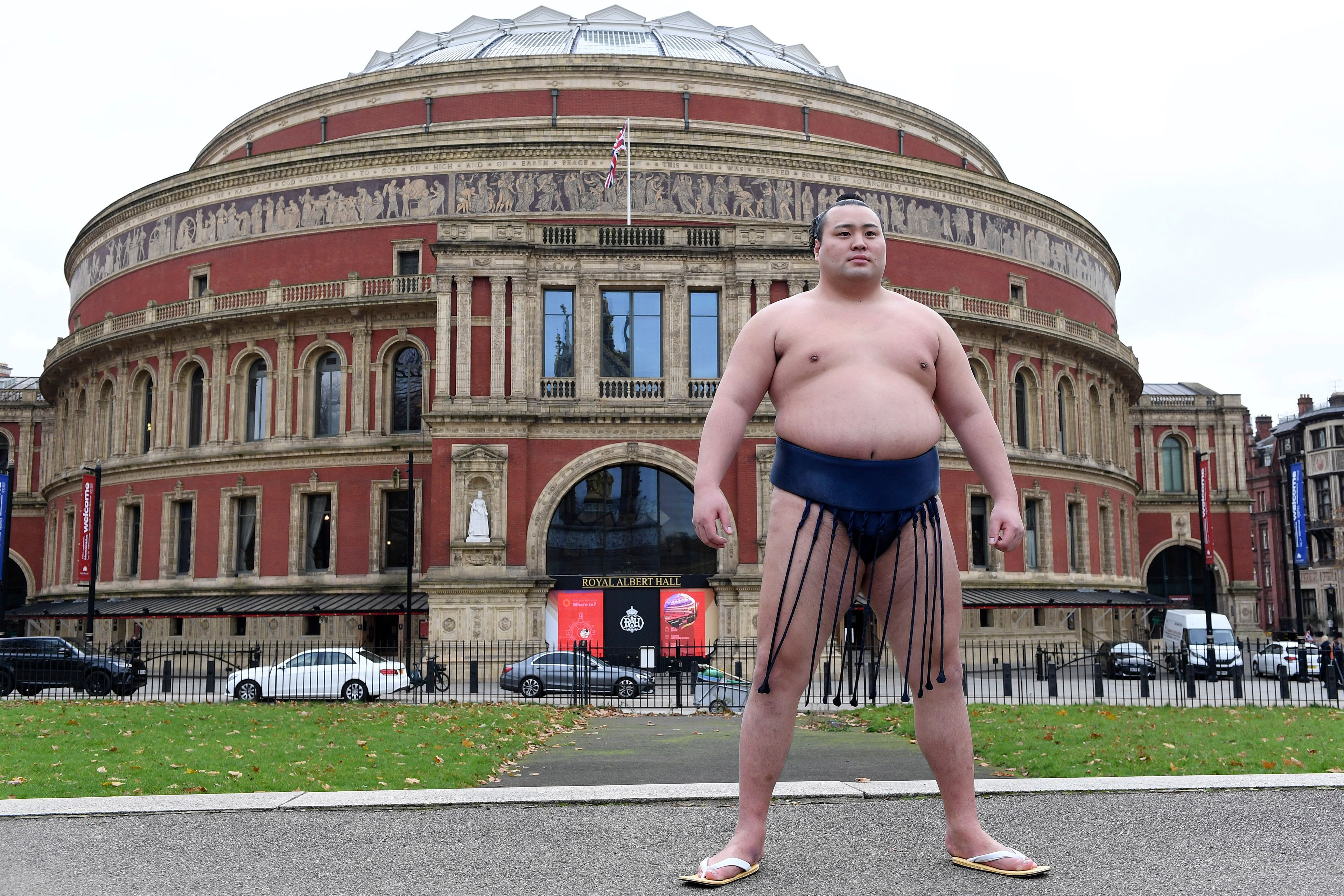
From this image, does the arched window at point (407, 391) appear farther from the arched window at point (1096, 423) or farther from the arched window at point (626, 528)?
the arched window at point (1096, 423)

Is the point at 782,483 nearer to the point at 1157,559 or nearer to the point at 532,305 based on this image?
the point at 532,305

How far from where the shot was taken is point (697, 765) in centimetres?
1089

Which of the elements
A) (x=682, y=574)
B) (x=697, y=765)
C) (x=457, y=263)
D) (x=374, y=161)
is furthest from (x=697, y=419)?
(x=697, y=765)

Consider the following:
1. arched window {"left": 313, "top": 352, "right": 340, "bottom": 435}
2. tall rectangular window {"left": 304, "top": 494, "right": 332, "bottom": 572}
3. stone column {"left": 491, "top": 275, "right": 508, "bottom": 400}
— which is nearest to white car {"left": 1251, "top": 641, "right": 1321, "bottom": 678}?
stone column {"left": 491, "top": 275, "right": 508, "bottom": 400}

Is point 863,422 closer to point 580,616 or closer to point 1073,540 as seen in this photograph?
point 580,616

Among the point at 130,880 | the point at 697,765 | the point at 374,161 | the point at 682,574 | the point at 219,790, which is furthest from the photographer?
the point at 374,161

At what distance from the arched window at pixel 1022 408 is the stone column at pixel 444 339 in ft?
69.4

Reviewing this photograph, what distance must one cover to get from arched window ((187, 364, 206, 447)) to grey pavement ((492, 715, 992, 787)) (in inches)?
1150

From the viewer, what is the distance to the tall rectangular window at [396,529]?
37375mm

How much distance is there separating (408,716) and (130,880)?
11.6m

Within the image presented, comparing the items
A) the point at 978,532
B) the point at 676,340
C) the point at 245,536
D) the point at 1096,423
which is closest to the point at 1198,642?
the point at 978,532

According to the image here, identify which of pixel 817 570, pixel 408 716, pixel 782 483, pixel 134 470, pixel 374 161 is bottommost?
pixel 408 716

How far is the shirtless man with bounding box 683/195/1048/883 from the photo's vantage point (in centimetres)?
555

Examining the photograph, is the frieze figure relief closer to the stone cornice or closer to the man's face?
the stone cornice
